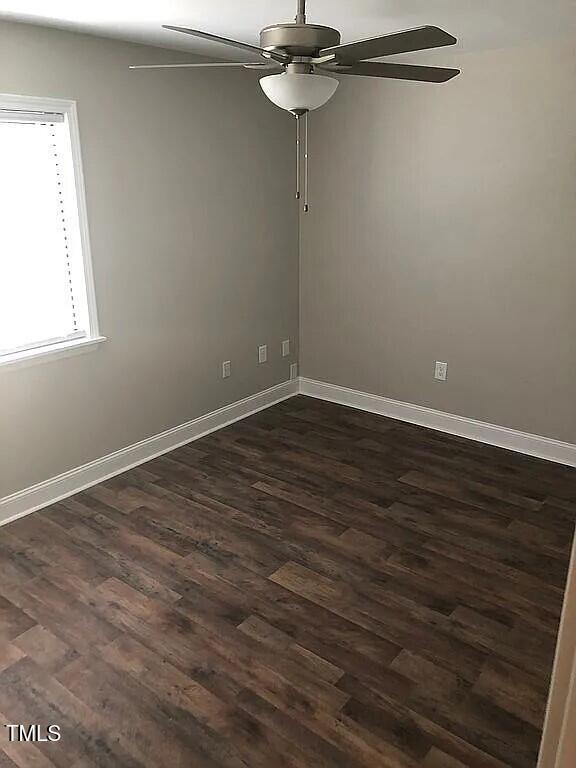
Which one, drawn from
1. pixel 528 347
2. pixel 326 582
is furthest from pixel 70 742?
pixel 528 347

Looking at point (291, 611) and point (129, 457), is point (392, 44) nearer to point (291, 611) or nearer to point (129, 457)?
point (291, 611)

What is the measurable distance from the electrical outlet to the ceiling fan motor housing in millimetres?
2780

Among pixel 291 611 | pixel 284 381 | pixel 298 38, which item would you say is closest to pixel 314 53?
pixel 298 38

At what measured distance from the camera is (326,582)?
287 centimetres

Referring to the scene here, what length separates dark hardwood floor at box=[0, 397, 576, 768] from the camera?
212 centimetres

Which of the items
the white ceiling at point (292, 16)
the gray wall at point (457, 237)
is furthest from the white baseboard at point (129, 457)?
the white ceiling at point (292, 16)

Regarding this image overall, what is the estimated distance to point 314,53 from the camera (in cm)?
186

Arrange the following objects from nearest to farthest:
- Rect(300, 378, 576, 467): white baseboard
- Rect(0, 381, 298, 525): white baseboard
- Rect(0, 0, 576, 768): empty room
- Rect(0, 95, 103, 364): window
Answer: Rect(0, 0, 576, 768): empty room → Rect(0, 95, 103, 364): window → Rect(0, 381, 298, 525): white baseboard → Rect(300, 378, 576, 467): white baseboard

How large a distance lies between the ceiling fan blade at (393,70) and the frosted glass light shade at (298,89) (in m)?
0.08

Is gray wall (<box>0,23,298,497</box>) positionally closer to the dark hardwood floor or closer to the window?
the window

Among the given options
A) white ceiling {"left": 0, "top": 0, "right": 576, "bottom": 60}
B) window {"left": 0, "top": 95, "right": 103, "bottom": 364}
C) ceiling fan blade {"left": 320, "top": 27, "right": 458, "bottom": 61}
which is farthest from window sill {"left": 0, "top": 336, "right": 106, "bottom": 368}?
ceiling fan blade {"left": 320, "top": 27, "right": 458, "bottom": 61}

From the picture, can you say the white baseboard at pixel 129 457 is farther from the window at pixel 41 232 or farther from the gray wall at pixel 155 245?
the window at pixel 41 232

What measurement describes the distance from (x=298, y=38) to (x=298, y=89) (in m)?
0.15

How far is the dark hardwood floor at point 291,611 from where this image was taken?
2.12 meters
